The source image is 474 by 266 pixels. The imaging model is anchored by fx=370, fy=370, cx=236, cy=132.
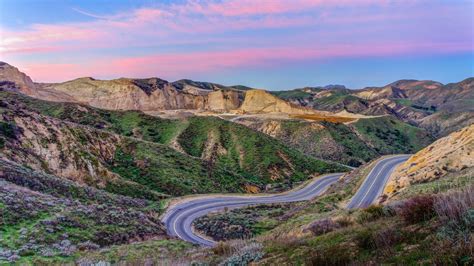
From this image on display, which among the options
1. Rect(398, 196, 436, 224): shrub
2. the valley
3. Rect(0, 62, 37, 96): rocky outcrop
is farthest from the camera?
Rect(0, 62, 37, 96): rocky outcrop

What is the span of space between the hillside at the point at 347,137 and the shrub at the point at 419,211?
97151mm

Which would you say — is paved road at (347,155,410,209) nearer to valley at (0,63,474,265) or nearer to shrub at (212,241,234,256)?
valley at (0,63,474,265)

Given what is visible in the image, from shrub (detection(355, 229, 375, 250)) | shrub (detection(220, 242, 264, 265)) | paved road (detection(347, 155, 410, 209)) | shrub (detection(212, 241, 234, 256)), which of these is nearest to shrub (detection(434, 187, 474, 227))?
shrub (detection(355, 229, 375, 250))

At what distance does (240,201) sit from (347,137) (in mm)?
81143

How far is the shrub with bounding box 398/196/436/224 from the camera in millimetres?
8242

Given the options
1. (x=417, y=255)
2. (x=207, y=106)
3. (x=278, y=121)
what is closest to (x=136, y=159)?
(x=417, y=255)

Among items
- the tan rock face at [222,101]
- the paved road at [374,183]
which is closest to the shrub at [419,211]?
the paved road at [374,183]

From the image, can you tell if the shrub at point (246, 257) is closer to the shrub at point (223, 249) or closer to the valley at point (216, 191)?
the valley at point (216, 191)

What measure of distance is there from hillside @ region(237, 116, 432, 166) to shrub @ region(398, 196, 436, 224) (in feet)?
319

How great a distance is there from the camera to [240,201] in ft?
155

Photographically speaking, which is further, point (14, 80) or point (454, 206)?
point (14, 80)

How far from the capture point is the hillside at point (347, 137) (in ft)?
363

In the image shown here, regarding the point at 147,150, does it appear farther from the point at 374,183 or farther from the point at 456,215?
the point at 456,215

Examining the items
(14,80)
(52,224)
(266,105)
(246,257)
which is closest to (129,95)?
(14,80)
